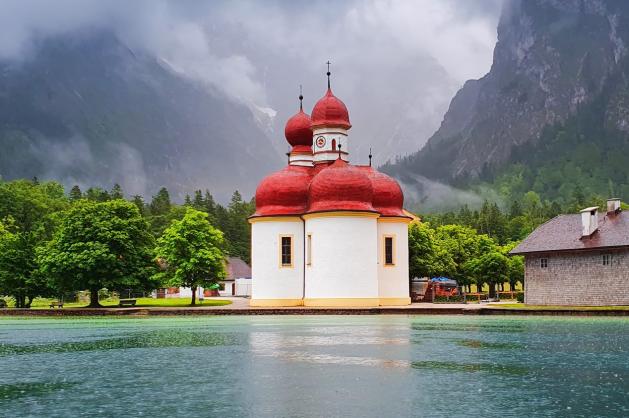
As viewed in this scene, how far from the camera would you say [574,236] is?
2047 inches

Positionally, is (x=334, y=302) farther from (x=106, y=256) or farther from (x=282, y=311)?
(x=106, y=256)

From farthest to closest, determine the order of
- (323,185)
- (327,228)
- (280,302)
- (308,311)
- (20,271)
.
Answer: (20,271) < (280,302) < (323,185) < (327,228) < (308,311)

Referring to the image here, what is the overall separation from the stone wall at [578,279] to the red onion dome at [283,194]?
1582cm

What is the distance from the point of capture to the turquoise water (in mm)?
13297

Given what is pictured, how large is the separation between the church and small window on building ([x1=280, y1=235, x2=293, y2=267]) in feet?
0.23

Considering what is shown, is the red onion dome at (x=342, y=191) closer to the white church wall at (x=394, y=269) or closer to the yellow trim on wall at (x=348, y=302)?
the white church wall at (x=394, y=269)

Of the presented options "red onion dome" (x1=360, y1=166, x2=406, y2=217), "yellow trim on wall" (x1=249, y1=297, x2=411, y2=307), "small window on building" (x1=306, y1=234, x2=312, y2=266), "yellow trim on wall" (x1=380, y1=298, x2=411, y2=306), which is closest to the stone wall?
"yellow trim on wall" (x1=380, y1=298, x2=411, y2=306)

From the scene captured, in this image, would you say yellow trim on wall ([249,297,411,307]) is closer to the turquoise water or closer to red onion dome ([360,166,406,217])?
red onion dome ([360,166,406,217])

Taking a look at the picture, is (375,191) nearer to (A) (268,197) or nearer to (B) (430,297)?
(A) (268,197)

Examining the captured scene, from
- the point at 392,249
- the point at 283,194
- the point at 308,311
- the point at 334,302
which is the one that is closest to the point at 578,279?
the point at 392,249

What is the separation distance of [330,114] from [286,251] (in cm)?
1087

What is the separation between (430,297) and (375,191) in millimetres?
12568

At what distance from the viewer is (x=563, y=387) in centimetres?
1506

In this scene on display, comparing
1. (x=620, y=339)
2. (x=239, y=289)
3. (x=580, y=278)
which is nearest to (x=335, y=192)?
(x=580, y=278)
